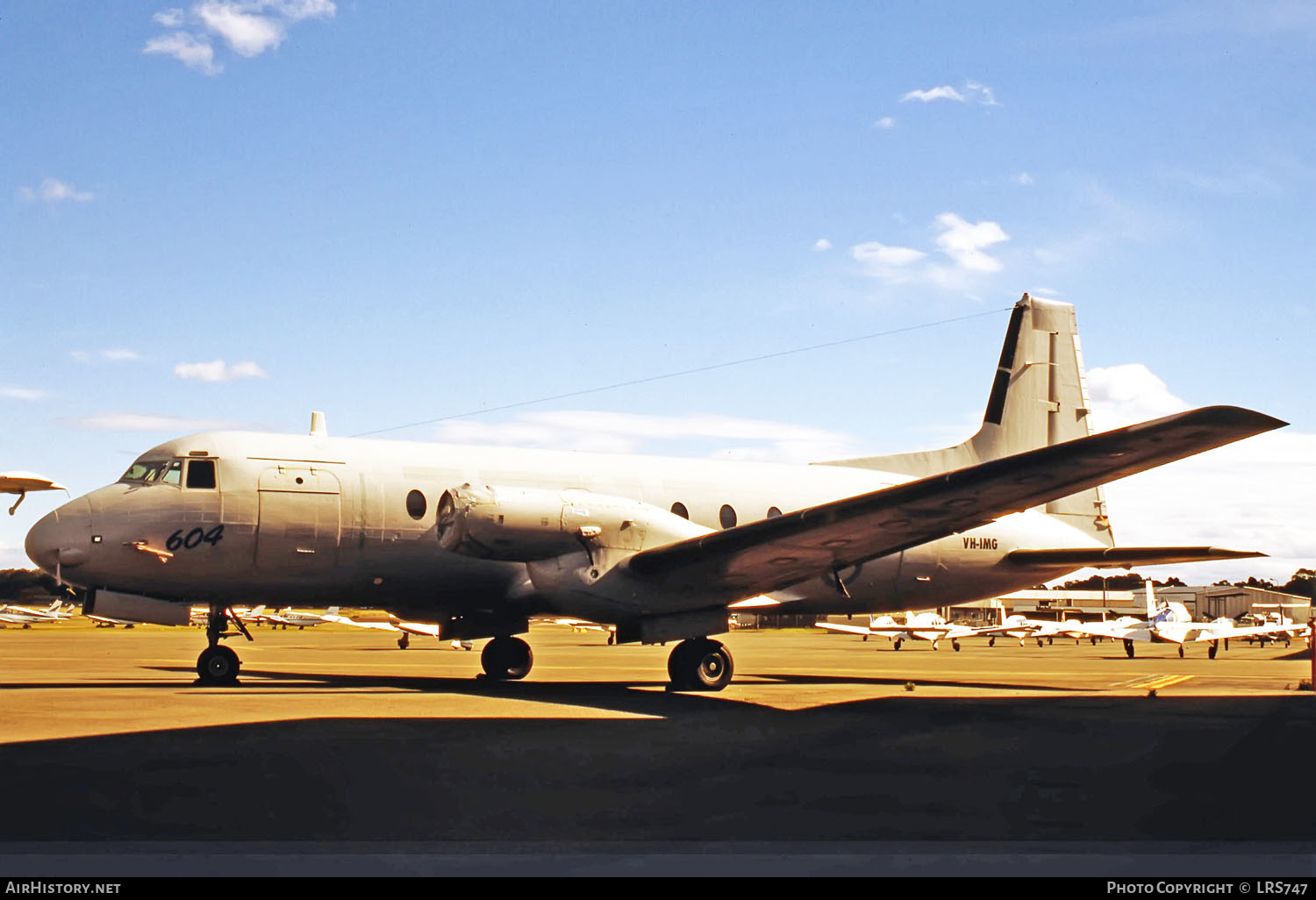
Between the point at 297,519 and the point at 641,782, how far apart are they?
414 inches

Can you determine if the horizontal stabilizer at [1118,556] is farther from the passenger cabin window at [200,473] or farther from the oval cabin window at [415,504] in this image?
the passenger cabin window at [200,473]

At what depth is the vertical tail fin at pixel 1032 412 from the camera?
78.4 ft

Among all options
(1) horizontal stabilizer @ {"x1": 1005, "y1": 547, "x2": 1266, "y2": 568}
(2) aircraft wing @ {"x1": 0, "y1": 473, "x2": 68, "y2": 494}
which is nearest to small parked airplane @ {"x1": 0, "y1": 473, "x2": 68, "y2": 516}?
(2) aircraft wing @ {"x1": 0, "y1": 473, "x2": 68, "y2": 494}

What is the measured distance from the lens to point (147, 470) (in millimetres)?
17625

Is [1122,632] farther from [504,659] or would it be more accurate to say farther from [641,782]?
[641,782]

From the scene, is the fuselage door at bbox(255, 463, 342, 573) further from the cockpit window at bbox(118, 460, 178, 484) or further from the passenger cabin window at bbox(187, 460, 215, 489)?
the cockpit window at bbox(118, 460, 178, 484)

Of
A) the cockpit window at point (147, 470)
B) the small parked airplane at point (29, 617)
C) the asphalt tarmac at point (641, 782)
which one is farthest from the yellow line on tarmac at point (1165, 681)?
the small parked airplane at point (29, 617)

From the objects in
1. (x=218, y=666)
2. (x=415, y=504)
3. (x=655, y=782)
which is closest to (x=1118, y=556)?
(x=415, y=504)

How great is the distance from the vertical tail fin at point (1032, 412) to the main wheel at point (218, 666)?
12.3 metres

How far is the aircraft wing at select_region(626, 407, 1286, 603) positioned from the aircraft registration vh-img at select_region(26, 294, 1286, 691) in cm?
4

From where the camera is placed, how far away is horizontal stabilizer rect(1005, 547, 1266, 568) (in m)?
19.0

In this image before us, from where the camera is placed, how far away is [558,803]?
768 centimetres
